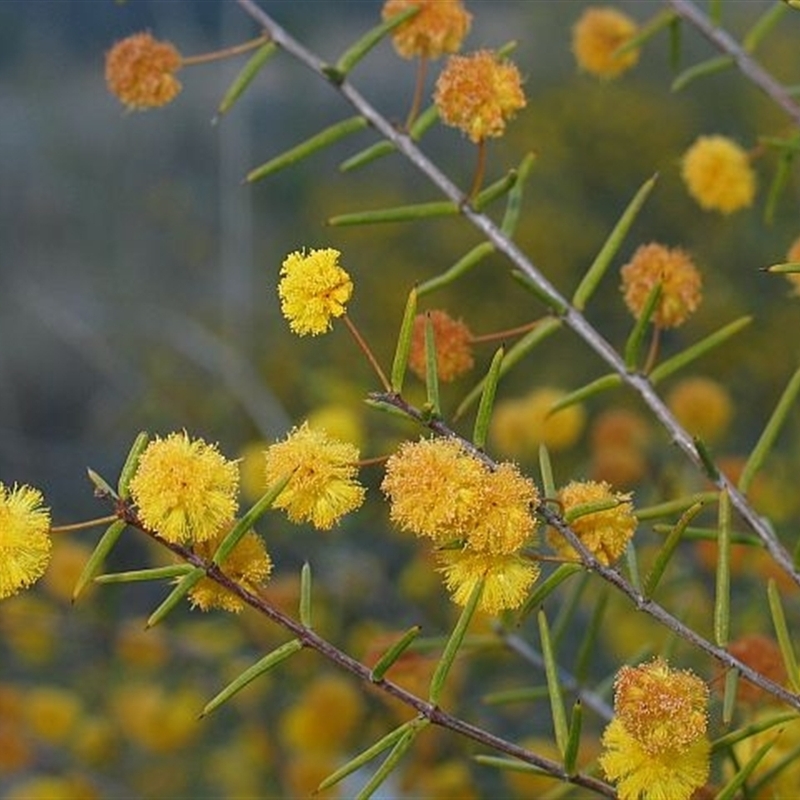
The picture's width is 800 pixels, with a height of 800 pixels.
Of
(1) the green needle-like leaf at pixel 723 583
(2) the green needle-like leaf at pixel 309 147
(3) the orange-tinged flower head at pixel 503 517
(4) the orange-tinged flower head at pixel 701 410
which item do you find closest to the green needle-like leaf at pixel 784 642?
(1) the green needle-like leaf at pixel 723 583

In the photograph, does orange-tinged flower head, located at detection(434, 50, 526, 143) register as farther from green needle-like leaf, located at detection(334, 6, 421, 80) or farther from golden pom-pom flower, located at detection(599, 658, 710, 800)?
golden pom-pom flower, located at detection(599, 658, 710, 800)

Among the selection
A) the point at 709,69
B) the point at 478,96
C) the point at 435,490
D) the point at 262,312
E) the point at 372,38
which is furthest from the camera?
the point at 262,312

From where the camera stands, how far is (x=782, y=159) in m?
0.86

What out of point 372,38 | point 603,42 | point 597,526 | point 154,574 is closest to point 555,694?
point 597,526

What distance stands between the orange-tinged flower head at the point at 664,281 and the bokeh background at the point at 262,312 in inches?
11.9

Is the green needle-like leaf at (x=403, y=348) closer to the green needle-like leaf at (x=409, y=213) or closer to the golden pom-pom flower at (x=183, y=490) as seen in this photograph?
the golden pom-pom flower at (x=183, y=490)

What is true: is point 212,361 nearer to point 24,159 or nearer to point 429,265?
point 429,265

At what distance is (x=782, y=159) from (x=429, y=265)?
192 centimetres

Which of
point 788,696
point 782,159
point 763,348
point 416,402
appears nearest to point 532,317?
point 763,348

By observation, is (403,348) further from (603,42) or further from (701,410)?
(701,410)

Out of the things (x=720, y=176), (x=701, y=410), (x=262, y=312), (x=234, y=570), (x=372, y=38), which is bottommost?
(x=262, y=312)

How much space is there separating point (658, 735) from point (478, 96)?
0.32 meters

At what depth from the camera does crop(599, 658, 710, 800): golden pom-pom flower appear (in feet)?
1.81

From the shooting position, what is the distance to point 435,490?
0.54m
